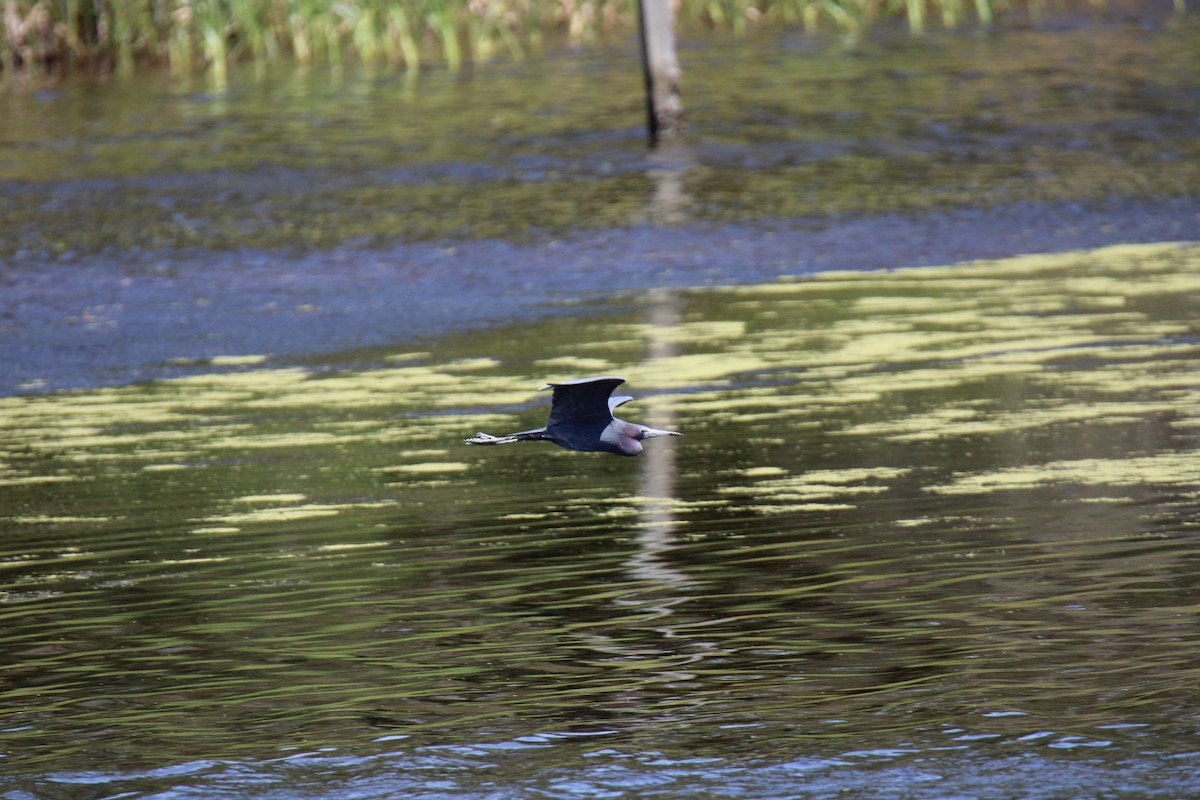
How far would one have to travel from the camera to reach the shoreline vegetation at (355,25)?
23.8 metres

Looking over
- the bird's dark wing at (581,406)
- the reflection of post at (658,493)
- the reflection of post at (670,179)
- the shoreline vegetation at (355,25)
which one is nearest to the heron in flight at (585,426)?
the bird's dark wing at (581,406)

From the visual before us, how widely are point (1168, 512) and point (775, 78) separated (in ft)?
49.6

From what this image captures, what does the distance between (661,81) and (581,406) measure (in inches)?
461

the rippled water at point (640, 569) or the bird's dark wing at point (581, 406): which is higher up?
the bird's dark wing at point (581, 406)

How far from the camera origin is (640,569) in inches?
268

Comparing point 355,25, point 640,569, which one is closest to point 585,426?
point 640,569

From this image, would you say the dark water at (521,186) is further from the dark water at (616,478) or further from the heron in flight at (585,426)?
the heron in flight at (585,426)

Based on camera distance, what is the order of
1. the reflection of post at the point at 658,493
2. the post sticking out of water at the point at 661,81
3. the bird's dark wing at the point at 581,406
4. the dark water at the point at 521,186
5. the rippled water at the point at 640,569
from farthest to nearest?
the post sticking out of water at the point at 661,81 → the dark water at the point at 521,186 → the reflection of post at the point at 658,493 → the bird's dark wing at the point at 581,406 → the rippled water at the point at 640,569

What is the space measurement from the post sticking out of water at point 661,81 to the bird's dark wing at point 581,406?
11273 mm

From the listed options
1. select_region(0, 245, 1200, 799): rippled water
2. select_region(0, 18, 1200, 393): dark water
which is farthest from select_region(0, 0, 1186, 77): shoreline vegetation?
select_region(0, 245, 1200, 799): rippled water

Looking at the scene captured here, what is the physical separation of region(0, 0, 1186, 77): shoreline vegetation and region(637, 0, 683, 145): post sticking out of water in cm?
594

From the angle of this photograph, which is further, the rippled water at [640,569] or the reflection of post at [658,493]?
the reflection of post at [658,493]

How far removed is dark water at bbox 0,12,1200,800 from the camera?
5320 mm

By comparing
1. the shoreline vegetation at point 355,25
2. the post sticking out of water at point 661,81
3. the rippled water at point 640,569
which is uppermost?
the shoreline vegetation at point 355,25
